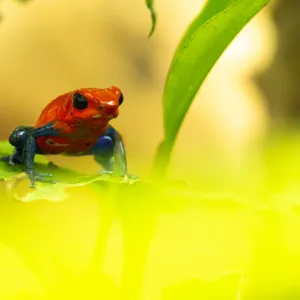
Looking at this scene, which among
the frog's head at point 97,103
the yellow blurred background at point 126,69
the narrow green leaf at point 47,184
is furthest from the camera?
the yellow blurred background at point 126,69

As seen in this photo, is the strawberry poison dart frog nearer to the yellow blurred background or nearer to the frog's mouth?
the frog's mouth

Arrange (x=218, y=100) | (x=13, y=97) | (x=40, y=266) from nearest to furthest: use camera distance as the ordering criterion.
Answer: (x=40, y=266) < (x=13, y=97) < (x=218, y=100)

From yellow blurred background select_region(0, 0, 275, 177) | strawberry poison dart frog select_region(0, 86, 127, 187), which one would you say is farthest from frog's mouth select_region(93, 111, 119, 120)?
yellow blurred background select_region(0, 0, 275, 177)

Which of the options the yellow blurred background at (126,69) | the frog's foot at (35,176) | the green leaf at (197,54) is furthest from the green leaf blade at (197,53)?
the yellow blurred background at (126,69)

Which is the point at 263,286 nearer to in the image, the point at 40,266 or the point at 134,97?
the point at 40,266

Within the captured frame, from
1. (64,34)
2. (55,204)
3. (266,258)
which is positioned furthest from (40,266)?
(64,34)

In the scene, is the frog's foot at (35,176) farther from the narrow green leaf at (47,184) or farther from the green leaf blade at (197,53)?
the green leaf blade at (197,53)
